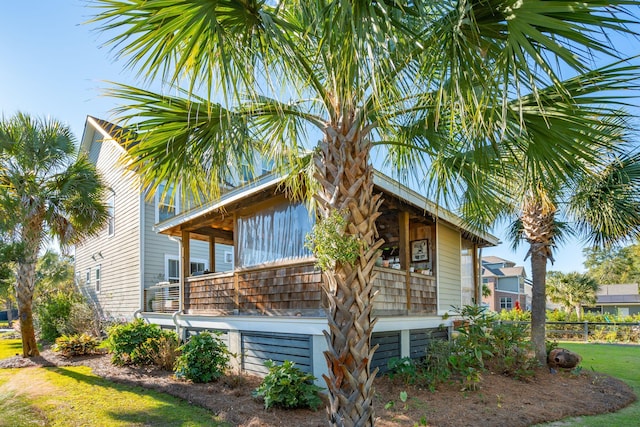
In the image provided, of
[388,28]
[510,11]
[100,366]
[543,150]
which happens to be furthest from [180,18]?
[100,366]

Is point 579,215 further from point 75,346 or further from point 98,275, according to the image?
point 98,275

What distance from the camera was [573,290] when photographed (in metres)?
28.8

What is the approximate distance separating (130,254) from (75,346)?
4.61 m

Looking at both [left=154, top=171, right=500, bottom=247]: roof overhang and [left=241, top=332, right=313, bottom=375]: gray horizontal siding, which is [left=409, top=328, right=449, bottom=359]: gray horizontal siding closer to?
[left=154, top=171, right=500, bottom=247]: roof overhang

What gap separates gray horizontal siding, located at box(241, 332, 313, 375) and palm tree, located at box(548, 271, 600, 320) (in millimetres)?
26579

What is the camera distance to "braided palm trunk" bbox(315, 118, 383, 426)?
427 centimetres

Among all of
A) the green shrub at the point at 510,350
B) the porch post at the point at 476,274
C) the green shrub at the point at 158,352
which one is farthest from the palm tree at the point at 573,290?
the green shrub at the point at 158,352

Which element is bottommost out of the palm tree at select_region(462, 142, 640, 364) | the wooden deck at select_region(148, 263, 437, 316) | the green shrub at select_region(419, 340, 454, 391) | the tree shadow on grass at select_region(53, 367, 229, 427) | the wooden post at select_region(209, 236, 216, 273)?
the tree shadow on grass at select_region(53, 367, 229, 427)

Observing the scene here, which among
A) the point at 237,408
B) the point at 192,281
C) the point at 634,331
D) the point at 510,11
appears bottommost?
the point at 634,331

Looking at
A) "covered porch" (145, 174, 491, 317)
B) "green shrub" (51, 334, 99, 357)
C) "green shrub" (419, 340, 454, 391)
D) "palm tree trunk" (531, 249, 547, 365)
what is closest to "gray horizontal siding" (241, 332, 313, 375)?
"covered porch" (145, 174, 491, 317)

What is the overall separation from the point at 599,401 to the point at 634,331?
13373mm

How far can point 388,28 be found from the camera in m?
2.95

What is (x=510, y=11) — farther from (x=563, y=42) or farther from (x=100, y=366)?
(x=100, y=366)

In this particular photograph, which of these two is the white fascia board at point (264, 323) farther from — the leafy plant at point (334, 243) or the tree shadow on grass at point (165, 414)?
the leafy plant at point (334, 243)
